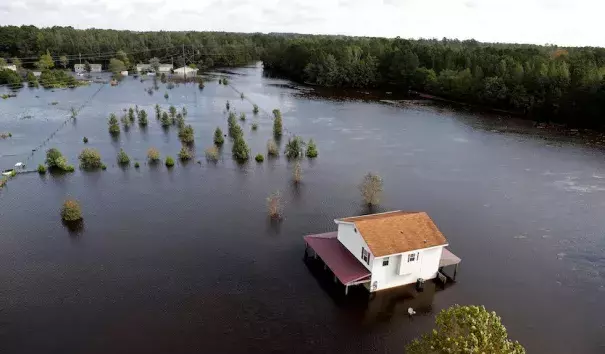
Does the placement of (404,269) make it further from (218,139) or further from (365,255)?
(218,139)

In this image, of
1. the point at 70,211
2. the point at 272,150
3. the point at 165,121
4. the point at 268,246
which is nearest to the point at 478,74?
the point at 272,150

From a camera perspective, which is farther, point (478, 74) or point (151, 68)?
point (151, 68)

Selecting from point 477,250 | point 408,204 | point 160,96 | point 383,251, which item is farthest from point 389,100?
point 383,251

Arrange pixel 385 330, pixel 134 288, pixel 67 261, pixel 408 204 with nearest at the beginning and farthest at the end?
pixel 385 330 → pixel 134 288 → pixel 67 261 → pixel 408 204

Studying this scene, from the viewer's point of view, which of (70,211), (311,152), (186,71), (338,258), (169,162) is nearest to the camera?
(338,258)

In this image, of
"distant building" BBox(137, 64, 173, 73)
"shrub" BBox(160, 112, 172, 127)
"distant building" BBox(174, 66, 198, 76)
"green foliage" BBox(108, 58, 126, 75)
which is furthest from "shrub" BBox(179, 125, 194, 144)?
"green foliage" BBox(108, 58, 126, 75)

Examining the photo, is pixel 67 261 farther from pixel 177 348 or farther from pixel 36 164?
pixel 36 164

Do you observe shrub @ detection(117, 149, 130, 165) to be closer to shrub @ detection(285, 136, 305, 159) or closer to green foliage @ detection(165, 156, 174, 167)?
green foliage @ detection(165, 156, 174, 167)
